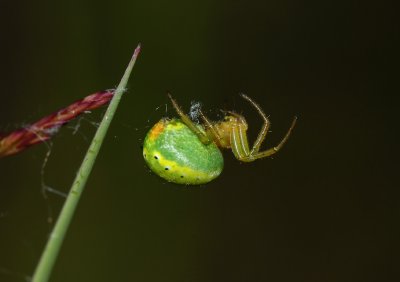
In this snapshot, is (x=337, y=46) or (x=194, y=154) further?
(x=337, y=46)

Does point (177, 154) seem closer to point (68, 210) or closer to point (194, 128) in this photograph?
point (194, 128)

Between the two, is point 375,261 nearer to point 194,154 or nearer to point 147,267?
point 147,267

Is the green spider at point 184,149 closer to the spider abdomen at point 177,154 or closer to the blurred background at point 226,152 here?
the spider abdomen at point 177,154

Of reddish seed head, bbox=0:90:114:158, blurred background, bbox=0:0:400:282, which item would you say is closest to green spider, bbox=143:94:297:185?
reddish seed head, bbox=0:90:114:158

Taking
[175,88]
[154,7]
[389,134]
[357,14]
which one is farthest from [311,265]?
[154,7]

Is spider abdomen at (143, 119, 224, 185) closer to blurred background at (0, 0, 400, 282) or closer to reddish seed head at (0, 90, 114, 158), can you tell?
reddish seed head at (0, 90, 114, 158)

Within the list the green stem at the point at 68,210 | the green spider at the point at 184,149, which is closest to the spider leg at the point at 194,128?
the green spider at the point at 184,149

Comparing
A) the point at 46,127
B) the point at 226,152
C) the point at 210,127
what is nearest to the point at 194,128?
the point at 210,127
